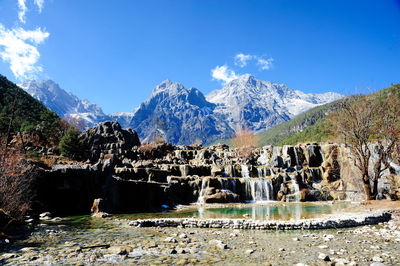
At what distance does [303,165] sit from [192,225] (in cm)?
4776

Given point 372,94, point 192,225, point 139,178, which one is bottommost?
point 192,225

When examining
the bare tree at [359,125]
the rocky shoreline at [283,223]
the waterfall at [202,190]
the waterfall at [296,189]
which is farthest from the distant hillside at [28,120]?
the bare tree at [359,125]

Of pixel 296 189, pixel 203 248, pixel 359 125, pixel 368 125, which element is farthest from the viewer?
pixel 296 189

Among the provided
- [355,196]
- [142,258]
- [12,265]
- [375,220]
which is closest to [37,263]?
[12,265]

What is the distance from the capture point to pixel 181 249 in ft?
30.0

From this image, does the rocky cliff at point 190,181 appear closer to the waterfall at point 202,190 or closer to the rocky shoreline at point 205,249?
the waterfall at point 202,190

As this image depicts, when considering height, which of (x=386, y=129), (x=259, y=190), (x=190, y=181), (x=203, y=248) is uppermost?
(x=386, y=129)

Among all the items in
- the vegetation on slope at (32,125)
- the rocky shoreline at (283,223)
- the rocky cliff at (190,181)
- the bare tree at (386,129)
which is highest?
the vegetation on slope at (32,125)

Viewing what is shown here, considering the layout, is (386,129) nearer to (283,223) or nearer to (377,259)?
(283,223)

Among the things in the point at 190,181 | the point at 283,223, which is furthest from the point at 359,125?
the point at 190,181

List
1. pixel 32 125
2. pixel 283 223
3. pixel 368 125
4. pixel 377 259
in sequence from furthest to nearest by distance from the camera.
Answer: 1. pixel 32 125
2. pixel 368 125
3. pixel 283 223
4. pixel 377 259

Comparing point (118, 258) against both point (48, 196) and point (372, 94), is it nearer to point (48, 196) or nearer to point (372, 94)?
point (48, 196)

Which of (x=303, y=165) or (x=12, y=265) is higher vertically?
(x=303, y=165)

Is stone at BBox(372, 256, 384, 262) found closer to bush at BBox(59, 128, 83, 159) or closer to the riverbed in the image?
the riverbed
